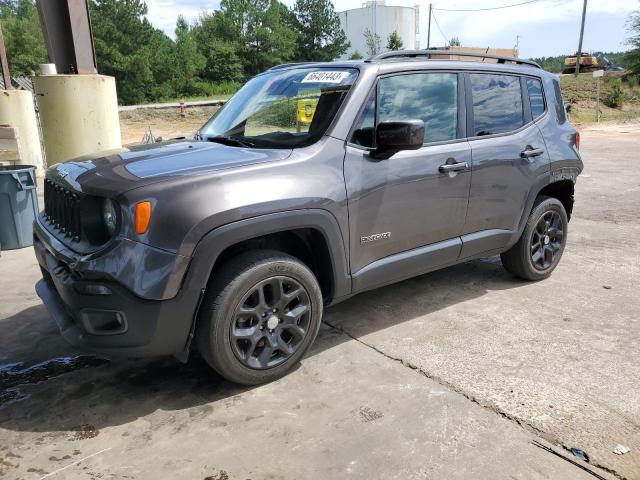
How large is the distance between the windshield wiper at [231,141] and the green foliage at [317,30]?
62.2 metres

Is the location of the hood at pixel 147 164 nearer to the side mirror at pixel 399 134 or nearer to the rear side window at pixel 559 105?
the side mirror at pixel 399 134

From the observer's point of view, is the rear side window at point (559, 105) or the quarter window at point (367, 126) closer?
the quarter window at point (367, 126)

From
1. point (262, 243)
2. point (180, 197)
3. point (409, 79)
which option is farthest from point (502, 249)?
point (180, 197)

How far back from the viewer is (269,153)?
10.3ft

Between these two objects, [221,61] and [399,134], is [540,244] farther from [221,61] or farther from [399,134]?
[221,61]

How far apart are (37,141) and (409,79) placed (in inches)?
332

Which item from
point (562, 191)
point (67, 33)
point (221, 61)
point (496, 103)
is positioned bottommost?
point (562, 191)

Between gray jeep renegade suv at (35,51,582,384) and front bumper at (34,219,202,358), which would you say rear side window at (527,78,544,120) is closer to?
gray jeep renegade suv at (35,51,582,384)

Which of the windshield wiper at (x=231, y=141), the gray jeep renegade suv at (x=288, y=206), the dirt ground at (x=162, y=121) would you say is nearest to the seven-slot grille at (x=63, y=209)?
the gray jeep renegade suv at (x=288, y=206)

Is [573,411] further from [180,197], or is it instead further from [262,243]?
[180,197]

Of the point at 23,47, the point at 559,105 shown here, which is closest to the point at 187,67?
the point at 23,47

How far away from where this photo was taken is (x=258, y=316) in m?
3.02

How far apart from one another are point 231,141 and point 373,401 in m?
1.88

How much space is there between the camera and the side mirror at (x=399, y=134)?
3.18m
